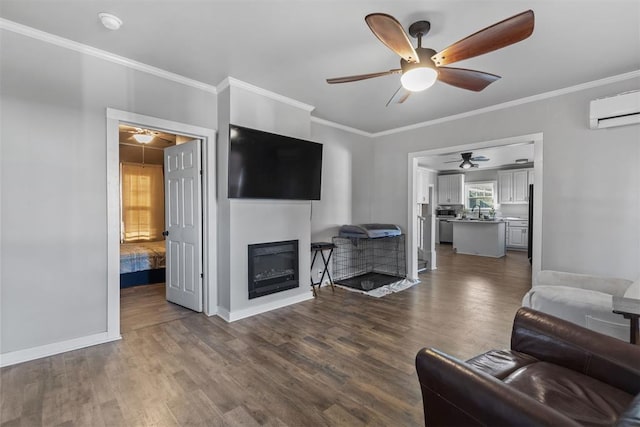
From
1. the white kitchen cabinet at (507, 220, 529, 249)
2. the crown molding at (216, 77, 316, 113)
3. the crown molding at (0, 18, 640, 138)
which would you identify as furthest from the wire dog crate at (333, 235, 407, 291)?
the white kitchen cabinet at (507, 220, 529, 249)

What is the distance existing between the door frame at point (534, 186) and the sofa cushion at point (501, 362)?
2.66 meters

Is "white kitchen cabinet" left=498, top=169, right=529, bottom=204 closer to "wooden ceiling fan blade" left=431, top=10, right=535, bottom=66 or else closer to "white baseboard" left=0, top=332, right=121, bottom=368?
"wooden ceiling fan blade" left=431, top=10, right=535, bottom=66

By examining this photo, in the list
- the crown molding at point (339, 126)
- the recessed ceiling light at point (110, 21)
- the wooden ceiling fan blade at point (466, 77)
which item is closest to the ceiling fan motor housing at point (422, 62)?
the wooden ceiling fan blade at point (466, 77)

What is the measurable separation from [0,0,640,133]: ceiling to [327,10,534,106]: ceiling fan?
0.33 metres

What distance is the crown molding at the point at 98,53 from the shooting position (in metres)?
2.32

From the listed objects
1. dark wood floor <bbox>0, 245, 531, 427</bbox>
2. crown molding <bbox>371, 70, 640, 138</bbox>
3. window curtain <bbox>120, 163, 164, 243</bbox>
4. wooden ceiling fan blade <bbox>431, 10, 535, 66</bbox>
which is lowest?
dark wood floor <bbox>0, 245, 531, 427</bbox>

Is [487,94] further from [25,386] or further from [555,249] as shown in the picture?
[25,386]

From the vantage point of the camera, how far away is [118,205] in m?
2.81

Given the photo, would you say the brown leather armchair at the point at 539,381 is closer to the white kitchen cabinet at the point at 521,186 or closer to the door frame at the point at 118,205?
the door frame at the point at 118,205

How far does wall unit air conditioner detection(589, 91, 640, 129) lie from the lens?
2.96 meters

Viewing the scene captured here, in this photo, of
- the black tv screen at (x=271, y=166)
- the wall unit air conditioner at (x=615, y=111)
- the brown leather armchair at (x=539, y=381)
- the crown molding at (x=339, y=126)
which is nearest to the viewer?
the brown leather armchair at (x=539, y=381)

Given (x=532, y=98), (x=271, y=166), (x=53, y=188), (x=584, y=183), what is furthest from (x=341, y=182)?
(x=53, y=188)

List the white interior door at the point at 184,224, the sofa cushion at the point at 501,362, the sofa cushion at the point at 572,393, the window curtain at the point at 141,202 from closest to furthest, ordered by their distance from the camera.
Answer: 1. the sofa cushion at the point at 572,393
2. the sofa cushion at the point at 501,362
3. the white interior door at the point at 184,224
4. the window curtain at the point at 141,202

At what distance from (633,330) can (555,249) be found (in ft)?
7.12
